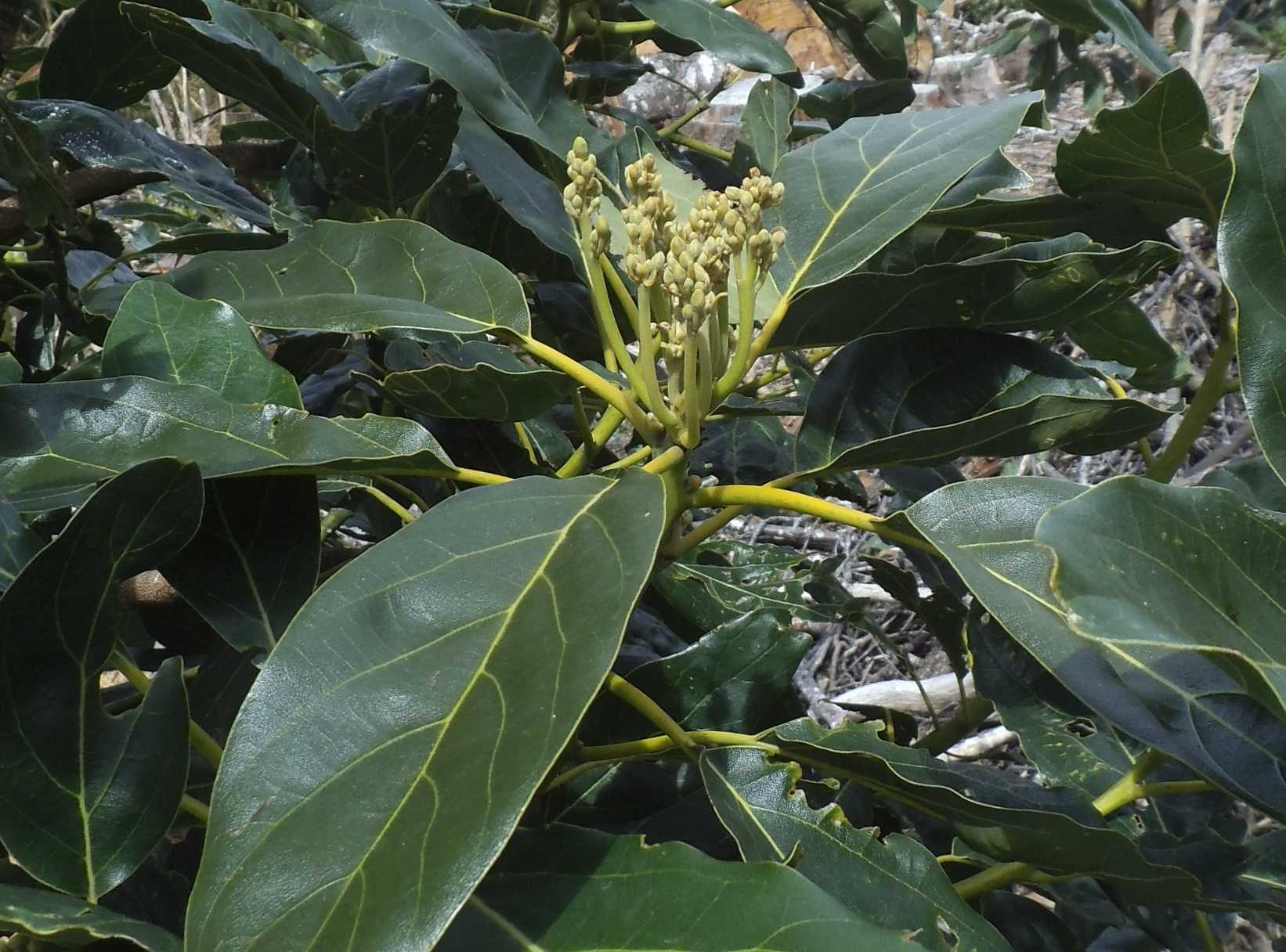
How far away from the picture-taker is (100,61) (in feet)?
3.44

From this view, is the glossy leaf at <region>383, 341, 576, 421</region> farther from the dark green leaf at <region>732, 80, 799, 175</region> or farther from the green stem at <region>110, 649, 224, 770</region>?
the dark green leaf at <region>732, 80, 799, 175</region>

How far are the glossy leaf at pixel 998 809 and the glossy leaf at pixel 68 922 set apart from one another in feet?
1.14

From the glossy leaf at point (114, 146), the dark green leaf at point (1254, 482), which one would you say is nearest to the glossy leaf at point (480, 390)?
the glossy leaf at point (114, 146)

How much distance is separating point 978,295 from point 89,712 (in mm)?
569

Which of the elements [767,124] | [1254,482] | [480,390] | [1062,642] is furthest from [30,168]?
[1254,482]

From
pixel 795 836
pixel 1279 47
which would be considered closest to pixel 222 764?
pixel 795 836

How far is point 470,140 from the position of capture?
83 centimetres

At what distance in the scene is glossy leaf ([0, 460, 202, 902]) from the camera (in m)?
0.51

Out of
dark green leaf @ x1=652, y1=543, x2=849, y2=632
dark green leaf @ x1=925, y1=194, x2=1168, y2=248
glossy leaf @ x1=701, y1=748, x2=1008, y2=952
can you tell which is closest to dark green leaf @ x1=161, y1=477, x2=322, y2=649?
glossy leaf @ x1=701, y1=748, x2=1008, y2=952

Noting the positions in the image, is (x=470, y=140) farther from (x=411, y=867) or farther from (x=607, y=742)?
(x=411, y=867)

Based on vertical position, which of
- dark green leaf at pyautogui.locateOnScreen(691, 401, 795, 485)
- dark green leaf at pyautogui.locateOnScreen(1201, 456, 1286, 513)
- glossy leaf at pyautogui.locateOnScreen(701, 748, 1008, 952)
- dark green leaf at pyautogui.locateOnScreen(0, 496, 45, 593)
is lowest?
dark green leaf at pyautogui.locateOnScreen(691, 401, 795, 485)

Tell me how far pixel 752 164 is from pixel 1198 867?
0.68 m

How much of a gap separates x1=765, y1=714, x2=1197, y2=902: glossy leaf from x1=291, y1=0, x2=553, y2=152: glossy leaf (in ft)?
1.54

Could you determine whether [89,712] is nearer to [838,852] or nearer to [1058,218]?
[838,852]
